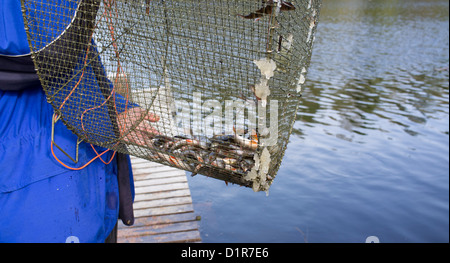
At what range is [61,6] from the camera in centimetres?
171

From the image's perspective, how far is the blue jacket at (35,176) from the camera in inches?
67.7

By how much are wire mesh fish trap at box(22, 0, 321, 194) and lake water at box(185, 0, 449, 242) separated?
3.66m

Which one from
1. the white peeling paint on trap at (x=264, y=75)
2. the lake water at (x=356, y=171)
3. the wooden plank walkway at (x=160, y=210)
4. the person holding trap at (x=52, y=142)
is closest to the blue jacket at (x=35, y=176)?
the person holding trap at (x=52, y=142)

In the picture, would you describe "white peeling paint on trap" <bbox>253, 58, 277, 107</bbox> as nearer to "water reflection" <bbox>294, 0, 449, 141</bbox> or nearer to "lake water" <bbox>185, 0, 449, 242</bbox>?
"lake water" <bbox>185, 0, 449, 242</bbox>

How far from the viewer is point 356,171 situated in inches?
298

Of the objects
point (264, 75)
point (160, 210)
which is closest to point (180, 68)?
point (264, 75)

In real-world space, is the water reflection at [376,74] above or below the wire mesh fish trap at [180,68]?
below

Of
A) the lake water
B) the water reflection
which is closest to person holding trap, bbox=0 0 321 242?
the lake water

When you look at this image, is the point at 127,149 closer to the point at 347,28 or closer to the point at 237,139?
the point at 237,139

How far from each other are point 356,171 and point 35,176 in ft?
22.0

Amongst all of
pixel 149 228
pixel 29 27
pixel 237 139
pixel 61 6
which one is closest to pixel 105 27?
pixel 61 6

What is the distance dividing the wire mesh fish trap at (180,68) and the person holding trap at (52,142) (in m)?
0.01

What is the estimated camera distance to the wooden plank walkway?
3971 millimetres

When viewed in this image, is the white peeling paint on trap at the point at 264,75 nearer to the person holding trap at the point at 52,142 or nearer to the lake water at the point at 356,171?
the person holding trap at the point at 52,142
